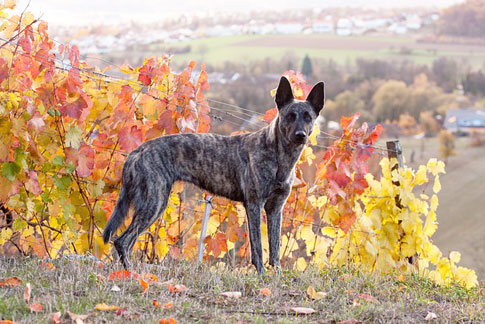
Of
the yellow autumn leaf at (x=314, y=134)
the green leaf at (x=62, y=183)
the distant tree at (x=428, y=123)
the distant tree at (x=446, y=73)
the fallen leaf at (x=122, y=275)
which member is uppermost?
the yellow autumn leaf at (x=314, y=134)

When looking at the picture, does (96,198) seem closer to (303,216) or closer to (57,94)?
(57,94)

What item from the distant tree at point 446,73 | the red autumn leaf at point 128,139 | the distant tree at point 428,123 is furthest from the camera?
the distant tree at point 446,73

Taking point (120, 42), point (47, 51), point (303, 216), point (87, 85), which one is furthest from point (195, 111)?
point (120, 42)

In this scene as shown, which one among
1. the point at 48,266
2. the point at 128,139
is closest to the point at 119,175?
the point at 128,139

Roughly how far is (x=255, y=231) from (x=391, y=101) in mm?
57998

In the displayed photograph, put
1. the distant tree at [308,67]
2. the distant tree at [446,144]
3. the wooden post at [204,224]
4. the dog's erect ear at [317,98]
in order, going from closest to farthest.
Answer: the dog's erect ear at [317,98], the wooden post at [204,224], the distant tree at [446,144], the distant tree at [308,67]

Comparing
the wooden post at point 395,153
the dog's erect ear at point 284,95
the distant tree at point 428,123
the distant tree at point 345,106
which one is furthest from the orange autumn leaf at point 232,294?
the distant tree at point 428,123

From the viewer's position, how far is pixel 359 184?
675 cm

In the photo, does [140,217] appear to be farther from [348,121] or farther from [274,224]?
[348,121]

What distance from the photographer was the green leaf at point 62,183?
535cm

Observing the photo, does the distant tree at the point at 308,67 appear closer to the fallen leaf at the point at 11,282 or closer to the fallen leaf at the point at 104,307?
the fallen leaf at the point at 11,282

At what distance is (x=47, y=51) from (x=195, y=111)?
1459 millimetres

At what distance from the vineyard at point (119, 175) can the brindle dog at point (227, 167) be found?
487 mm

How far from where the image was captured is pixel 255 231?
537 cm
